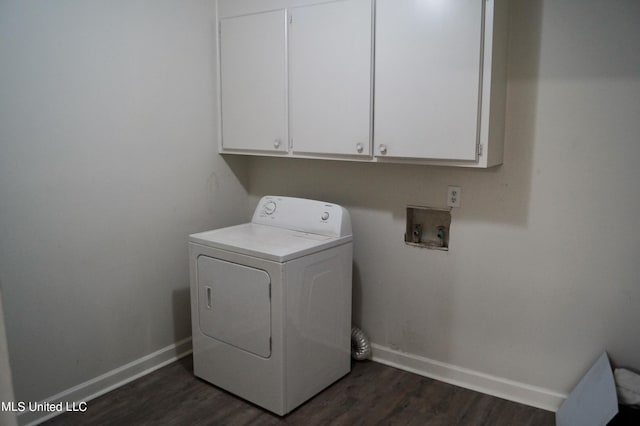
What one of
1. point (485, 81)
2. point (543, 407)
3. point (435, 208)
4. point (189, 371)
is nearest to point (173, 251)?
point (189, 371)

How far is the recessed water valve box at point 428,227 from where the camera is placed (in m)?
2.76

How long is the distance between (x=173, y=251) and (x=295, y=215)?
78 centimetres

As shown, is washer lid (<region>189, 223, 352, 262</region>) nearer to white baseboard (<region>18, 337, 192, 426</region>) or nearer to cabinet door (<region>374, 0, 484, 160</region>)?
cabinet door (<region>374, 0, 484, 160</region>)

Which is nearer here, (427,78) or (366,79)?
(427,78)

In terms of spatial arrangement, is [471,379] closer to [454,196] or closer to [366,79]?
[454,196]

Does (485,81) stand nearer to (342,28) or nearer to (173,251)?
A: (342,28)

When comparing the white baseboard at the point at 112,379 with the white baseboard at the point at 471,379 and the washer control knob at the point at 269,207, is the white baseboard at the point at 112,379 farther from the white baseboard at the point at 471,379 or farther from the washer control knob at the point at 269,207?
the white baseboard at the point at 471,379

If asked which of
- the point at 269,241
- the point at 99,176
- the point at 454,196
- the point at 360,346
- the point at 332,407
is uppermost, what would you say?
the point at 99,176

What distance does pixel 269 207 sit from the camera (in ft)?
10.0

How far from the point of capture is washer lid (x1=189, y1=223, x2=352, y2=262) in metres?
2.43

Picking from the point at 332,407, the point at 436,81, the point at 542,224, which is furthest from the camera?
the point at 332,407

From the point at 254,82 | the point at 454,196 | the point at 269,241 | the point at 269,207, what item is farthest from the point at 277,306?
the point at 254,82

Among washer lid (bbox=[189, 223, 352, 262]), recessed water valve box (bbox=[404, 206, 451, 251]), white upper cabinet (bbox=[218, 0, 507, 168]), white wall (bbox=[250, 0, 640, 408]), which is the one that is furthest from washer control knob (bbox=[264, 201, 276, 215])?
recessed water valve box (bbox=[404, 206, 451, 251])

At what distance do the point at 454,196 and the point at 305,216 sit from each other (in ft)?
2.73
